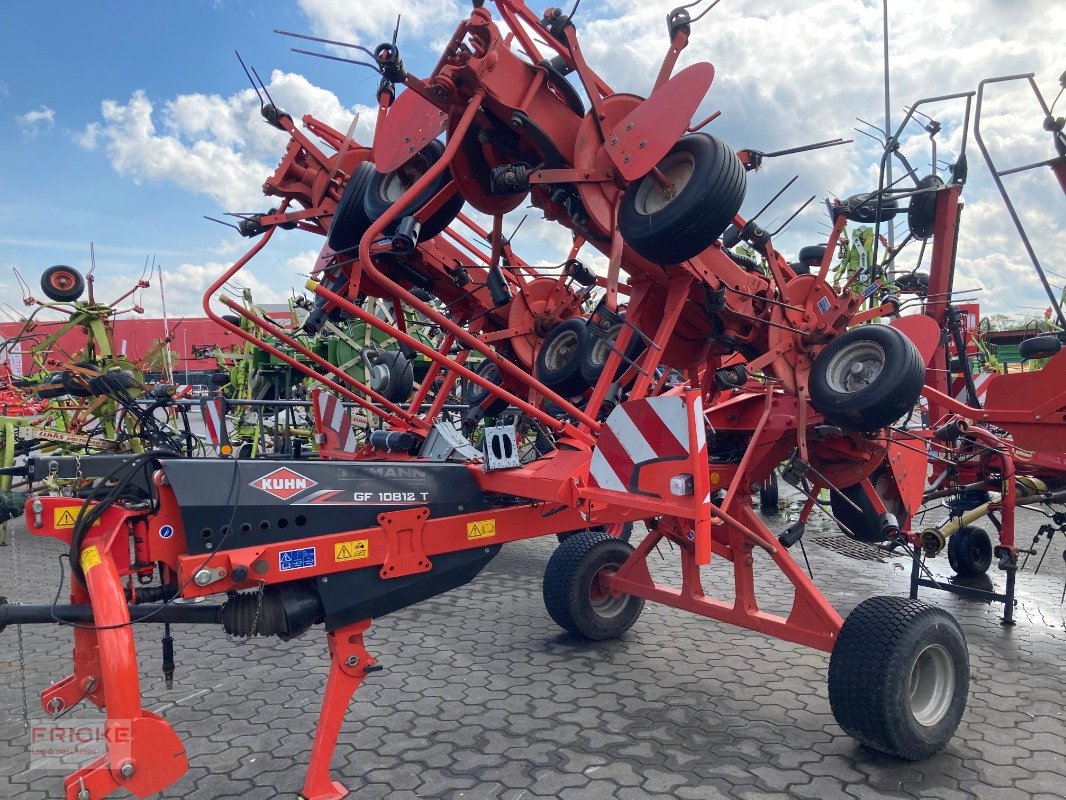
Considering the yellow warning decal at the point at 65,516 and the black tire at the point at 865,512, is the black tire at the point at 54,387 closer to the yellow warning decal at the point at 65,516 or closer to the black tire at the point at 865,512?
the yellow warning decal at the point at 65,516

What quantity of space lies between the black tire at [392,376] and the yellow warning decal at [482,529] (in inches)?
93.8

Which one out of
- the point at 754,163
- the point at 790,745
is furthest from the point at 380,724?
the point at 754,163

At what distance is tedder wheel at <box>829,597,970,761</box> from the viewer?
135 inches

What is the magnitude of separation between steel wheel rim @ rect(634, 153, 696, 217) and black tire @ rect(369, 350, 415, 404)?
255cm

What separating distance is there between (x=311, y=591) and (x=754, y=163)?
10.0 ft

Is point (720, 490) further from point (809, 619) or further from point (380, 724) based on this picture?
point (380, 724)

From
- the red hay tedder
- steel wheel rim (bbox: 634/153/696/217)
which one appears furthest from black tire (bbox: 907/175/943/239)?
steel wheel rim (bbox: 634/153/696/217)

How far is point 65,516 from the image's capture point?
2.78 m

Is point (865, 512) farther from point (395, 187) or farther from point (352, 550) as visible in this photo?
point (395, 187)

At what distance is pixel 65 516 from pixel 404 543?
124 cm

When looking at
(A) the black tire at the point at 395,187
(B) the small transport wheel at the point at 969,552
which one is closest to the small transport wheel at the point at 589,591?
(A) the black tire at the point at 395,187

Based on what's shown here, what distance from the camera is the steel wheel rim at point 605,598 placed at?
5199mm

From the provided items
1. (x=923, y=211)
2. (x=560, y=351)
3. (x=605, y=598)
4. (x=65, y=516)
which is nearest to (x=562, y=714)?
(x=605, y=598)

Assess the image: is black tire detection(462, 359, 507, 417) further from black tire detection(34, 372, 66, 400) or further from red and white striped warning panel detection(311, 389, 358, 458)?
black tire detection(34, 372, 66, 400)
